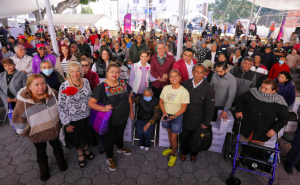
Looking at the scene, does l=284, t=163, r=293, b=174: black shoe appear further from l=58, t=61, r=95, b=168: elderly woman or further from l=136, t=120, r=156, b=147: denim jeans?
l=58, t=61, r=95, b=168: elderly woman

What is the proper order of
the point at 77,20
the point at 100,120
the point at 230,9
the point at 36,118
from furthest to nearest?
1. the point at 230,9
2. the point at 77,20
3. the point at 100,120
4. the point at 36,118

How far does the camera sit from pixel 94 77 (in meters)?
3.64

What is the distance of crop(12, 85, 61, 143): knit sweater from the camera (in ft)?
7.83

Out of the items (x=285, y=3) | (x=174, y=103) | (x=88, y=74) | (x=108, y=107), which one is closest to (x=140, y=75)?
(x=88, y=74)

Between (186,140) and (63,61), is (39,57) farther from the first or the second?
(186,140)

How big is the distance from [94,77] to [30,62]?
101 inches

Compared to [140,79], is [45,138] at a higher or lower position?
lower

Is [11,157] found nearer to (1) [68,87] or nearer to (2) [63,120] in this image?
(2) [63,120]

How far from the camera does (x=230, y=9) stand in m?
49.5

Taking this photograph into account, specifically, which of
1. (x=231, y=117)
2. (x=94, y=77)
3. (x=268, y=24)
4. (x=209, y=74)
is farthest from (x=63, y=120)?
(x=268, y=24)

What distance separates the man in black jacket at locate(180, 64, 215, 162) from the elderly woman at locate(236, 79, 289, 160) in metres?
0.61

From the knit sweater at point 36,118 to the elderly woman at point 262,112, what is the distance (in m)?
3.17

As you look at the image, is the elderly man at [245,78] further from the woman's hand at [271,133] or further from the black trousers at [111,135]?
the black trousers at [111,135]

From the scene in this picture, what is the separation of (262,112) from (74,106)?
3095mm
